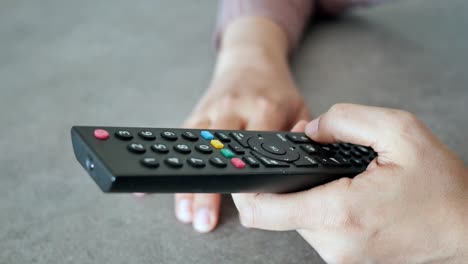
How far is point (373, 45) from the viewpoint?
919 millimetres

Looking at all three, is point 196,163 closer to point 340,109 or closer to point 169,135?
point 169,135

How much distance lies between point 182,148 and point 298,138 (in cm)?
13

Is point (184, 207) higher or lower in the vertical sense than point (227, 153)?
lower

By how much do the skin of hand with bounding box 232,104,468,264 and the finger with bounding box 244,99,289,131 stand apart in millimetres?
163

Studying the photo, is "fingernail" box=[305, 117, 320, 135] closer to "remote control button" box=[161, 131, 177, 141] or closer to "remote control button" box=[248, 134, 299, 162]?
"remote control button" box=[248, 134, 299, 162]

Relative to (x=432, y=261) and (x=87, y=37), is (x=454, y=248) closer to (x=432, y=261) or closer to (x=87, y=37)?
(x=432, y=261)

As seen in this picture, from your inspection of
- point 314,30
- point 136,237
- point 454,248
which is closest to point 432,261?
point 454,248

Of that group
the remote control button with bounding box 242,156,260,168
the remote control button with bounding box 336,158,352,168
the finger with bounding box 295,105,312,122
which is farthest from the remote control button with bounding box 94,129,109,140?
the finger with bounding box 295,105,312,122

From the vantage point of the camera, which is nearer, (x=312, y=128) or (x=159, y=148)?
(x=159, y=148)

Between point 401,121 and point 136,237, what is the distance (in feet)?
0.80

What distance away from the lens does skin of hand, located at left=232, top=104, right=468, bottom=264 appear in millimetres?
423

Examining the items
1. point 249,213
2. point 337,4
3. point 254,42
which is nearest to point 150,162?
point 249,213

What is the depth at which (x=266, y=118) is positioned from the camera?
62cm

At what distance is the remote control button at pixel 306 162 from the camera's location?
17.4 inches
